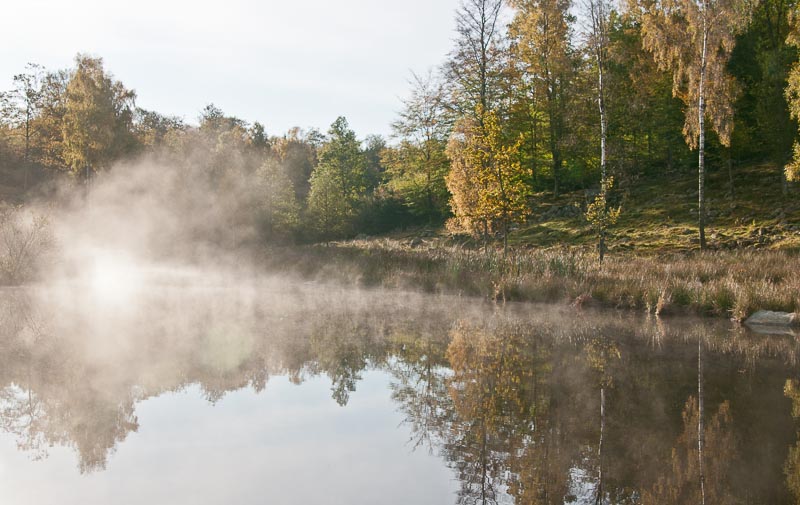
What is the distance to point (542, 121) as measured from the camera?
38.1m

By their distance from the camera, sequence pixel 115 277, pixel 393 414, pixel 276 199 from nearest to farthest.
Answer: pixel 393 414 < pixel 115 277 < pixel 276 199


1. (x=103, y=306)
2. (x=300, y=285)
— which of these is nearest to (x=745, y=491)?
(x=103, y=306)

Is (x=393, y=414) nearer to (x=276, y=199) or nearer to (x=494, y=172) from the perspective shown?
(x=494, y=172)

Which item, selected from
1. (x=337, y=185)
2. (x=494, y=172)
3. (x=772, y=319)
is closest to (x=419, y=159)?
(x=337, y=185)

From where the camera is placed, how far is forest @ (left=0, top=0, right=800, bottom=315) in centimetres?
2250

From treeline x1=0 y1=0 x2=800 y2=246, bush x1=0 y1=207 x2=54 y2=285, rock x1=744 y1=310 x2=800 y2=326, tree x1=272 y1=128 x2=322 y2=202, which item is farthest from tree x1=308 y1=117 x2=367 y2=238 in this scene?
rock x1=744 y1=310 x2=800 y2=326

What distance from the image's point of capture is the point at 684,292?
1438 cm

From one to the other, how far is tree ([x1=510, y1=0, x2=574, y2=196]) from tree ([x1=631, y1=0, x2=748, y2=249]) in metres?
9.37

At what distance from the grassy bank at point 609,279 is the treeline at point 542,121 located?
12.2 ft

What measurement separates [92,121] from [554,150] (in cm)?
2848

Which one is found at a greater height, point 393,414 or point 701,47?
point 701,47

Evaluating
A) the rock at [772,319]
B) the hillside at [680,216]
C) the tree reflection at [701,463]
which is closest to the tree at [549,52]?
the hillside at [680,216]

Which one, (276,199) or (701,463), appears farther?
(276,199)

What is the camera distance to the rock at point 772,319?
12.2 metres
